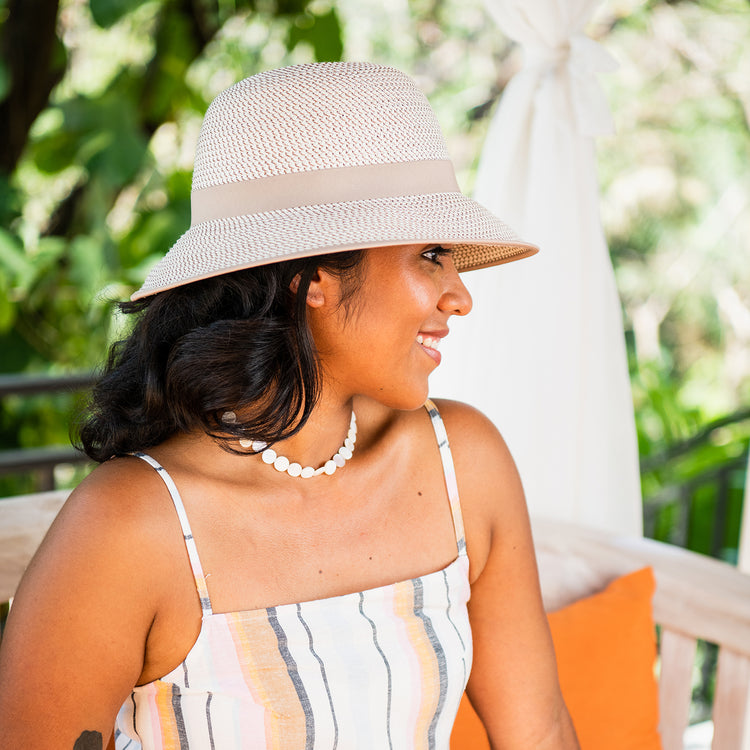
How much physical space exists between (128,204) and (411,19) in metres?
2.71

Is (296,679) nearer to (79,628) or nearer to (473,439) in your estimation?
(79,628)

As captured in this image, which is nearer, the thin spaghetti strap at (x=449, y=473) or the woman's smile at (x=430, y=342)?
the woman's smile at (x=430, y=342)

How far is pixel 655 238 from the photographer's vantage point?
708cm

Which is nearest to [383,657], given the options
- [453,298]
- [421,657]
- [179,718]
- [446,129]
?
[421,657]

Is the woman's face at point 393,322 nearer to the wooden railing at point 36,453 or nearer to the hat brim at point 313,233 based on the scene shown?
the hat brim at point 313,233

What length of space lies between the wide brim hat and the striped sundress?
330 millimetres

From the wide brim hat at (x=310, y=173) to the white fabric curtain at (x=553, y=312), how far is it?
84 cm

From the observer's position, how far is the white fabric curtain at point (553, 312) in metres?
1.91

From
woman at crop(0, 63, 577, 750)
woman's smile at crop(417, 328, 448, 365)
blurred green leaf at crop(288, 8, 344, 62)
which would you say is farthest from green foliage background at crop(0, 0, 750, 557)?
woman's smile at crop(417, 328, 448, 365)

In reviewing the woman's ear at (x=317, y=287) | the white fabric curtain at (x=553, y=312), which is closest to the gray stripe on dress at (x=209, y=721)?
the woman's ear at (x=317, y=287)

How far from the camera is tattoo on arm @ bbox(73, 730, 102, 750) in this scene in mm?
1036

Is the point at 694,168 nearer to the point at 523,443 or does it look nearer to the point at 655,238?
the point at 655,238

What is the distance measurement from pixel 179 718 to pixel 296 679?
0.16m

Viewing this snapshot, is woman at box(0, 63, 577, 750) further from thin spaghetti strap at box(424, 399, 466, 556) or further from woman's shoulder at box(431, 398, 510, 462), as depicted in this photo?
woman's shoulder at box(431, 398, 510, 462)
